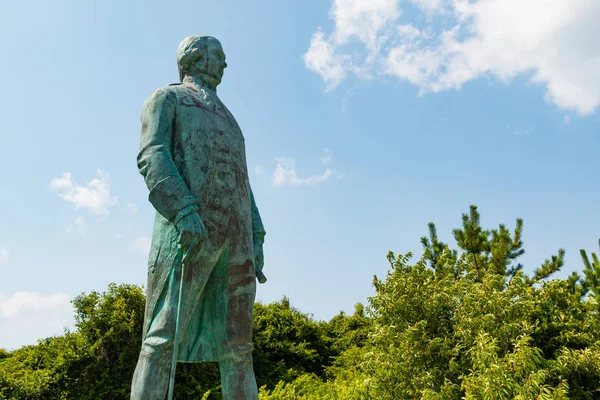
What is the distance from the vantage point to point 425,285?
10.0 meters

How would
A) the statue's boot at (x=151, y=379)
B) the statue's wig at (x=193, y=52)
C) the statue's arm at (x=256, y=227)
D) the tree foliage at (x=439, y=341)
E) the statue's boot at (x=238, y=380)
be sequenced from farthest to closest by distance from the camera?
the tree foliage at (x=439, y=341), the statue's arm at (x=256, y=227), the statue's wig at (x=193, y=52), the statue's boot at (x=238, y=380), the statue's boot at (x=151, y=379)

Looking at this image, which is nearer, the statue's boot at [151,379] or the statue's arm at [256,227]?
the statue's boot at [151,379]

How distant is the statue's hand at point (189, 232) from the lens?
128 inches

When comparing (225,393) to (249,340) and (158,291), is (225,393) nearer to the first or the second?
(249,340)

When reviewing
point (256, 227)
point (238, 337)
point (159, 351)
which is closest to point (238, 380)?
point (238, 337)

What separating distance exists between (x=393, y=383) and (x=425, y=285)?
1.90 meters

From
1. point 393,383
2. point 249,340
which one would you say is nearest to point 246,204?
point 249,340

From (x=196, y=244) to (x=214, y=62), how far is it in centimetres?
148

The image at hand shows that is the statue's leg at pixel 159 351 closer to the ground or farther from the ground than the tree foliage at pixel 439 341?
closer to the ground

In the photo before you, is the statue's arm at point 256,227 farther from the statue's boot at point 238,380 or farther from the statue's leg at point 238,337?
the statue's boot at point 238,380

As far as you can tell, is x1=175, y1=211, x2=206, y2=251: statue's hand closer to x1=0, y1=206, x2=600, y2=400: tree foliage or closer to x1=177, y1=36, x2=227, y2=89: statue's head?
x1=177, y1=36, x2=227, y2=89: statue's head

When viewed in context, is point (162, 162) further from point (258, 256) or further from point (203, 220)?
point (258, 256)

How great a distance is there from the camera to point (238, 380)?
11.0ft

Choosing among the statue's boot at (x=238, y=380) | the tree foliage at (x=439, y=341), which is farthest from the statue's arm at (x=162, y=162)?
the tree foliage at (x=439, y=341)
